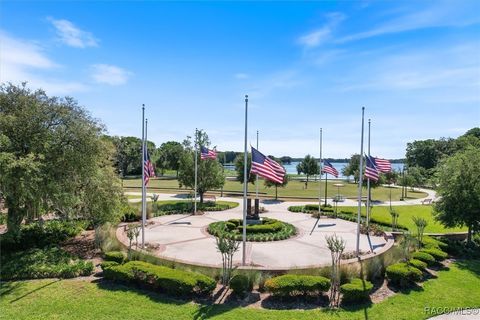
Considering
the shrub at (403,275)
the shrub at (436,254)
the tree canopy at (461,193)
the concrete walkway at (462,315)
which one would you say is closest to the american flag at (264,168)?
the shrub at (403,275)

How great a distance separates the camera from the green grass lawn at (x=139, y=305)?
9.84 metres

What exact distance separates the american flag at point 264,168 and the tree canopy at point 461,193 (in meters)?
10.9

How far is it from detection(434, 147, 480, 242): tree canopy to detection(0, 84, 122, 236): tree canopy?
1827 centimetres

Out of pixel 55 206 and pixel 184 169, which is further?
pixel 184 169

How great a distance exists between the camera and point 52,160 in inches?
614

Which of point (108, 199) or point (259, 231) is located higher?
point (108, 199)

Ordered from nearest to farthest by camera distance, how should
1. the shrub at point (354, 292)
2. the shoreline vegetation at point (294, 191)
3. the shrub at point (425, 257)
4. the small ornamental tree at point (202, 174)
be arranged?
the shrub at point (354, 292) < the shrub at point (425, 257) < the small ornamental tree at point (202, 174) < the shoreline vegetation at point (294, 191)

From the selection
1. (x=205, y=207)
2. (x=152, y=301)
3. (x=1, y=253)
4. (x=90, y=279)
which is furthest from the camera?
(x=205, y=207)

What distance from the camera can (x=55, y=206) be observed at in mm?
15820

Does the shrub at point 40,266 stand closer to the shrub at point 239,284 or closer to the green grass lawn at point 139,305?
the green grass lawn at point 139,305

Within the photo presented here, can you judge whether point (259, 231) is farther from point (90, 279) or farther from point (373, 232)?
point (90, 279)

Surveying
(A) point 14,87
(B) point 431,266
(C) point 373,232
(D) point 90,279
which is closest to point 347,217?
(C) point 373,232

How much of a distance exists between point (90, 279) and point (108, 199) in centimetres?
527

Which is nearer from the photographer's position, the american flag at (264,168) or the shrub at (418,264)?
the shrub at (418,264)
